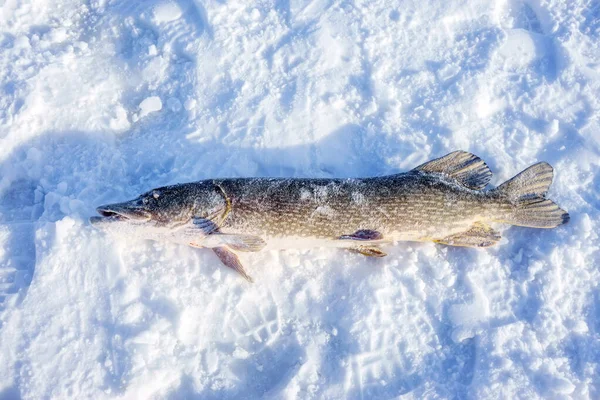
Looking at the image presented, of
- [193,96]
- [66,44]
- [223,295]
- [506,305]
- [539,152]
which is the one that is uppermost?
[66,44]

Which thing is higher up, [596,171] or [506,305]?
[596,171]

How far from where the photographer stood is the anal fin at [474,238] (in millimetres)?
3602

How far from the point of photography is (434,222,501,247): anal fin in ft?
11.8

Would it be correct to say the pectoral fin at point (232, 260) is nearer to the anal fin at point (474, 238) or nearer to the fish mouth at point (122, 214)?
the fish mouth at point (122, 214)

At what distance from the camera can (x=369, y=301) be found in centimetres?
351

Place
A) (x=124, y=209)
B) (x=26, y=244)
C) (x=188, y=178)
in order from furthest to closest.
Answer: (x=188, y=178), (x=26, y=244), (x=124, y=209)

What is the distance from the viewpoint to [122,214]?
341cm

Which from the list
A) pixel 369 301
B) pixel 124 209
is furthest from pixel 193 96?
pixel 369 301

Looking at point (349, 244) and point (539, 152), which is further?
point (539, 152)

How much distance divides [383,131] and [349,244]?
4.02 ft

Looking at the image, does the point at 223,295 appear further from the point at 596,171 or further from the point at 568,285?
the point at 596,171

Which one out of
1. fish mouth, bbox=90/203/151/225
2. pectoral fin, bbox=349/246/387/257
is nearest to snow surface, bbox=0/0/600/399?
pectoral fin, bbox=349/246/387/257

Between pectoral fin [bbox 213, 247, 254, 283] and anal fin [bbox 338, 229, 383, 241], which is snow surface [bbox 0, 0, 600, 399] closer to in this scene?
pectoral fin [bbox 213, 247, 254, 283]

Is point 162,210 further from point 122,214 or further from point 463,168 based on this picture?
point 463,168
